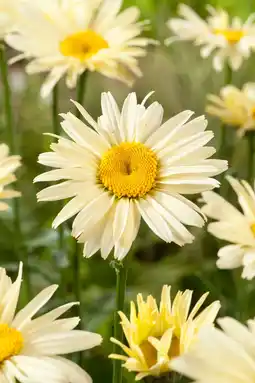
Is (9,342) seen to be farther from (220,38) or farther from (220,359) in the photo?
(220,38)

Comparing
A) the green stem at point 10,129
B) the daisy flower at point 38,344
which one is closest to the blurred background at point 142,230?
the green stem at point 10,129

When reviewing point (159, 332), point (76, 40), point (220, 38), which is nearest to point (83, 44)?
point (76, 40)

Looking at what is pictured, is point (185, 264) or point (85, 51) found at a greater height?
point (85, 51)

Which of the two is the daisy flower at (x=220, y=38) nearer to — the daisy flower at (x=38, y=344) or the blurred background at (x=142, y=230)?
the blurred background at (x=142, y=230)

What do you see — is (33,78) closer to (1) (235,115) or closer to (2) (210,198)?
(1) (235,115)

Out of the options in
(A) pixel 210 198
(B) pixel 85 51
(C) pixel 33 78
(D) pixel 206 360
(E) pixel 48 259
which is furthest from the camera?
(C) pixel 33 78

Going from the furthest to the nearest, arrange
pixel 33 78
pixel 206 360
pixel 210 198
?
1. pixel 33 78
2. pixel 210 198
3. pixel 206 360

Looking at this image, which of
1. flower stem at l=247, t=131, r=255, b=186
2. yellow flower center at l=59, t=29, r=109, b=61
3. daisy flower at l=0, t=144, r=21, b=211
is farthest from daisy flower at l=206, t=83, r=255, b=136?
daisy flower at l=0, t=144, r=21, b=211

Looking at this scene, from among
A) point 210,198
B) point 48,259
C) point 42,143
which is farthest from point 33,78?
point 210,198
